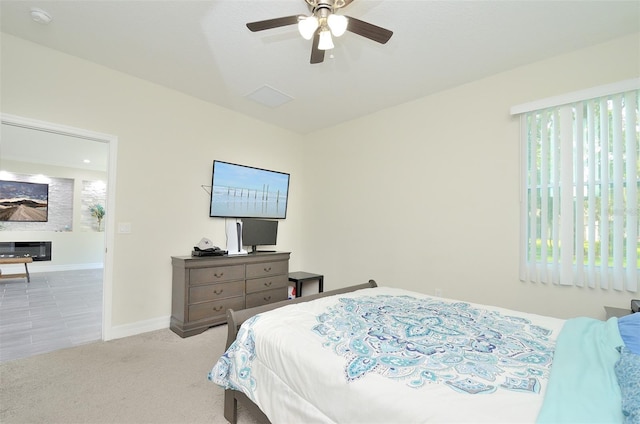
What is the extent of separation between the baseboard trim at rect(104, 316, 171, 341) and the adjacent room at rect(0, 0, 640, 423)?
2 cm

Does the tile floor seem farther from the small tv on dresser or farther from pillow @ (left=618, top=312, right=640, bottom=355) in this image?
pillow @ (left=618, top=312, right=640, bottom=355)

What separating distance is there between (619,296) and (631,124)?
4.44ft

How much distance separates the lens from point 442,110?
3.28 metres

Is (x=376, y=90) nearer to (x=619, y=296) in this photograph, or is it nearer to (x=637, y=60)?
(x=637, y=60)

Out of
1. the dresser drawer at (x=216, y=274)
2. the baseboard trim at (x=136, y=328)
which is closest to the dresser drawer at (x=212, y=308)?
the dresser drawer at (x=216, y=274)

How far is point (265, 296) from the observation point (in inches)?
148

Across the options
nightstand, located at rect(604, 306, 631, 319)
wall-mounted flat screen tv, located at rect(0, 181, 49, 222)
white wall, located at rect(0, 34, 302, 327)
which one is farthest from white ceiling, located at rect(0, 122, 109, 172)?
nightstand, located at rect(604, 306, 631, 319)

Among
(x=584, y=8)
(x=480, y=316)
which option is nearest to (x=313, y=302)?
(x=480, y=316)

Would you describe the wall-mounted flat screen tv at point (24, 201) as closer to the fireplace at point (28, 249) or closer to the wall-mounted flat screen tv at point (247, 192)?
the fireplace at point (28, 249)

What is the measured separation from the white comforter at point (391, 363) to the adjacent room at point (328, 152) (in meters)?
0.20

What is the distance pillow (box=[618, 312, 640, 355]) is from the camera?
1.20 meters

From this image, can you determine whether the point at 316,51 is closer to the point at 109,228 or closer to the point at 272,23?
the point at 272,23

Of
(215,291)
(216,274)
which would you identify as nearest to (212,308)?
(215,291)

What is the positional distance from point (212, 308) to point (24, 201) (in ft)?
21.7
